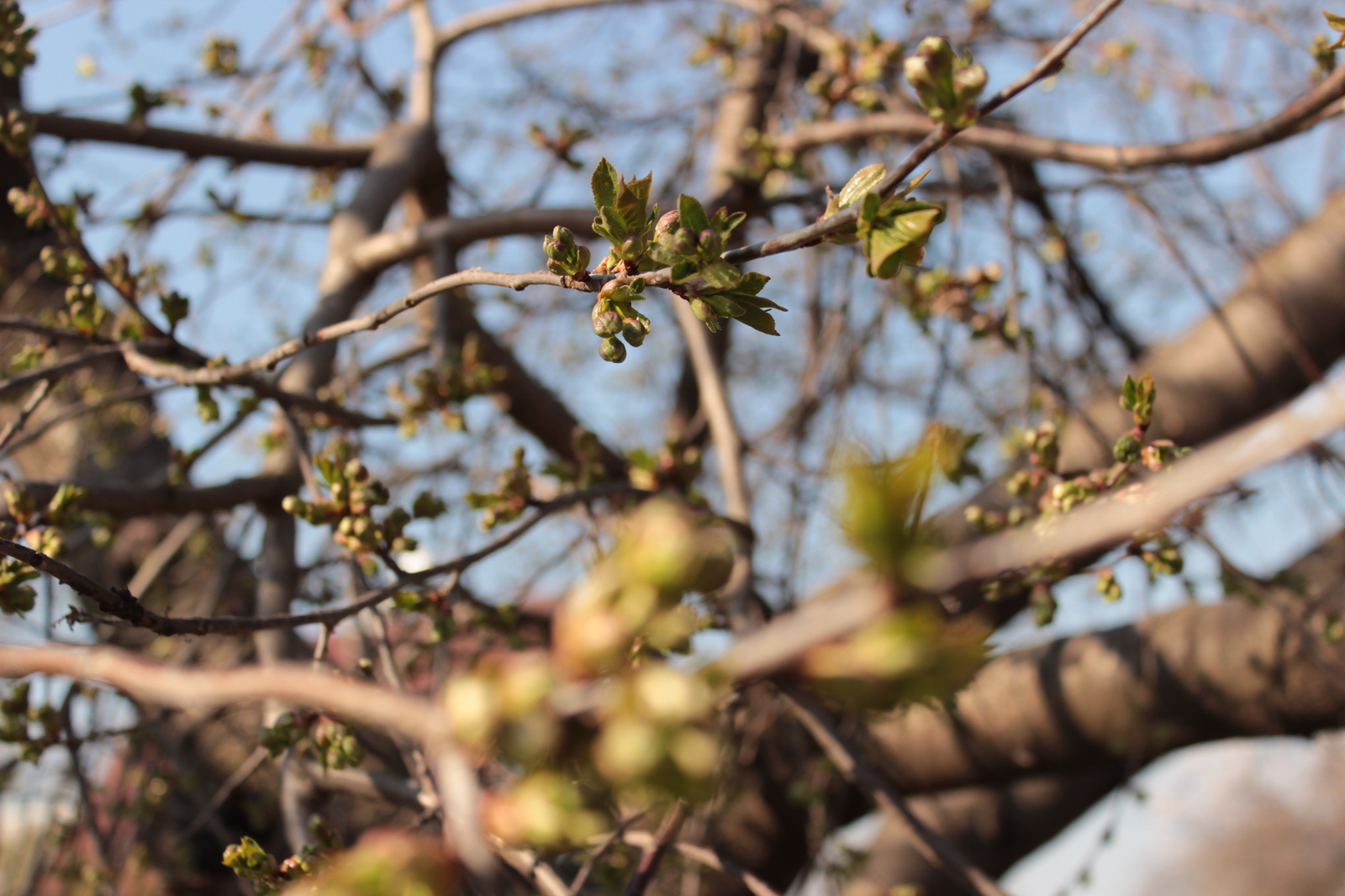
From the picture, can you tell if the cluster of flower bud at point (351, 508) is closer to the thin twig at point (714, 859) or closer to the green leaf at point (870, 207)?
the thin twig at point (714, 859)

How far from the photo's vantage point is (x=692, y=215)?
71 centimetres

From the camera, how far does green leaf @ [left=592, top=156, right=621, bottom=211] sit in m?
0.74

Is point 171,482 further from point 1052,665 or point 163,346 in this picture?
point 1052,665

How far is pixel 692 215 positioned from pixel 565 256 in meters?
0.14

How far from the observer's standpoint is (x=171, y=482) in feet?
5.56

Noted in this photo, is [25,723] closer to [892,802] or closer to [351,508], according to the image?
[351,508]

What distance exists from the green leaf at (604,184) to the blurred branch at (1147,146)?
2.44ft

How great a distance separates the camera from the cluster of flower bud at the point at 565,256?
76 centimetres

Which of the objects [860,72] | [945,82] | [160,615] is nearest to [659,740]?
[945,82]

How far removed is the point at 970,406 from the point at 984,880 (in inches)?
118

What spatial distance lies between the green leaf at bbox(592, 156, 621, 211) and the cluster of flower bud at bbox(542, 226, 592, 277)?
4cm

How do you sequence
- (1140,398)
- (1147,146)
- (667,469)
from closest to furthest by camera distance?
(1140,398) < (1147,146) < (667,469)

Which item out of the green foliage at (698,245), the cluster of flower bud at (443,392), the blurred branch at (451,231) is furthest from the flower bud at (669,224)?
the blurred branch at (451,231)

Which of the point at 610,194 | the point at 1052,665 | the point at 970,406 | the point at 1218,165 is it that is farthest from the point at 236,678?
the point at 970,406
